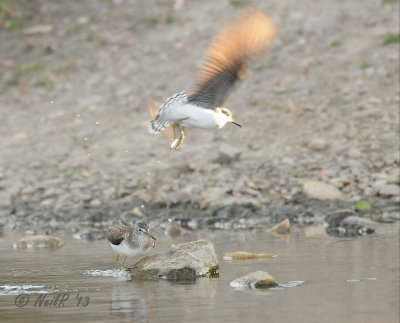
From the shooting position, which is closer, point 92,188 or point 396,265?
point 396,265

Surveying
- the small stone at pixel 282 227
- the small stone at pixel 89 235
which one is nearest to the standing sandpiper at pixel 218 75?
the small stone at pixel 282 227

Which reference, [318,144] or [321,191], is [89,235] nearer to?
[321,191]

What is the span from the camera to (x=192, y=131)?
1894 centimetres

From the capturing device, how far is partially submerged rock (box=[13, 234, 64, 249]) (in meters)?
13.4

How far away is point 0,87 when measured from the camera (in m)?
23.1

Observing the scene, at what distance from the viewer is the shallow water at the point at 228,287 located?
8148mm

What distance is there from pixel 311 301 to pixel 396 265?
94.2 inches

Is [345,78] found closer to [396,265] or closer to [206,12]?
[206,12]

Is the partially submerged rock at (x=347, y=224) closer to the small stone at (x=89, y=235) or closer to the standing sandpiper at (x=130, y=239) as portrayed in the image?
the standing sandpiper at (x=130, y=239)

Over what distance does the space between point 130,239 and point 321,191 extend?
5487mm

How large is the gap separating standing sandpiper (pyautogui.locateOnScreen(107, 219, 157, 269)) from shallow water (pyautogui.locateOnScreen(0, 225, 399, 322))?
31 cm

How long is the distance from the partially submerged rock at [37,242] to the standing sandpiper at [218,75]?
12.2 ft

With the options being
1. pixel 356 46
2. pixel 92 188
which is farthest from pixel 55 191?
pixel 356 46

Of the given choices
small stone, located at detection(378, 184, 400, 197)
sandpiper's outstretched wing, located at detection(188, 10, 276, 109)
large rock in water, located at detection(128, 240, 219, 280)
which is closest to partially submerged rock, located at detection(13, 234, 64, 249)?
large rock in water, located at detection(128, 240, 219, 280)
